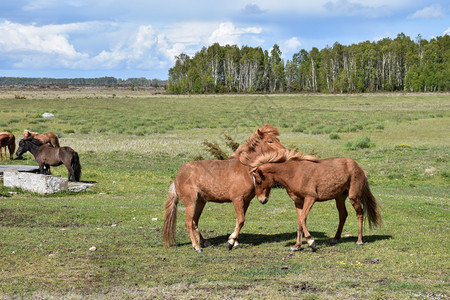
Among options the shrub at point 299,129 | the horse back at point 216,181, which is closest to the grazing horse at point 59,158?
the horse back at point 216,181

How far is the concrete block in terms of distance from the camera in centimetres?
1745

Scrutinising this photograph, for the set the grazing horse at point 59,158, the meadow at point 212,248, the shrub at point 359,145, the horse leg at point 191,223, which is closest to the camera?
the meadow at point 212,248

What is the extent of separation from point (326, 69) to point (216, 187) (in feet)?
399

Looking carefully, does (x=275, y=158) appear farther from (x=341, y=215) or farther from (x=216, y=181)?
(x=341, y=215)

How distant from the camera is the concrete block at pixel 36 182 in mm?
17453

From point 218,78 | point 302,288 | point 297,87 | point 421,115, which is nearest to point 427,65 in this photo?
point 297,87

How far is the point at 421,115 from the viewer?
2128 inches

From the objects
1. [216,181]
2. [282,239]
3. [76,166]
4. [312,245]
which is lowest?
[282,239]

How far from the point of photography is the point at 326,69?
12662cm

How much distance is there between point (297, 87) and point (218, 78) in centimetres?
2129

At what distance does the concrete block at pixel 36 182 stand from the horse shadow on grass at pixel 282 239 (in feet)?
28.2

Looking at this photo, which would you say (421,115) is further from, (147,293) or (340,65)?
(340,65)

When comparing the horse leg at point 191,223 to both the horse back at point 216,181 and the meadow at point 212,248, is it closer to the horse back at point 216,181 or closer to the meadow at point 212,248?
the meadow at point 212,248

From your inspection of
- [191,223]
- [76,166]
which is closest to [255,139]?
[191,223]
